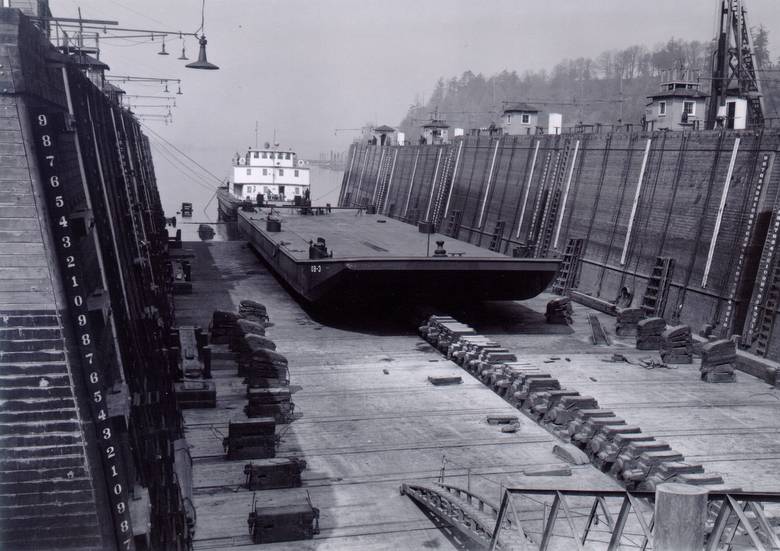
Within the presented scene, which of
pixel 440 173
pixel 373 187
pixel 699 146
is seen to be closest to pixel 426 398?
pixel 699 146

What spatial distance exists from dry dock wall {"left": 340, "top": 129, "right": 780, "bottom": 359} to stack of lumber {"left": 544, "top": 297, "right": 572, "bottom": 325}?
2.98 metres

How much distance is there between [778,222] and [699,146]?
5.26m

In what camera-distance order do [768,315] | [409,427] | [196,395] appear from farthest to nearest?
[768,315] < [196,395] < [409,427]

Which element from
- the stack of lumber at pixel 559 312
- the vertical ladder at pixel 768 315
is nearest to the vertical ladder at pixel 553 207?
the stack of lumber at pixel 559 312

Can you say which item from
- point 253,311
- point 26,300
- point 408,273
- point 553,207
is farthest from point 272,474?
point 553,207

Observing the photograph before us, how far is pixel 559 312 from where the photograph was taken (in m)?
26.5

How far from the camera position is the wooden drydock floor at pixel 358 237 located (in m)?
27.3

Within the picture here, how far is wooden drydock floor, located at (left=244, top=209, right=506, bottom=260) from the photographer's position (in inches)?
1077

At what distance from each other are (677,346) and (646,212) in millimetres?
8967

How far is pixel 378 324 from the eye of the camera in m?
26.4

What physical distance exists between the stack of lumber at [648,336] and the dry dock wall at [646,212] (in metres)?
2.29

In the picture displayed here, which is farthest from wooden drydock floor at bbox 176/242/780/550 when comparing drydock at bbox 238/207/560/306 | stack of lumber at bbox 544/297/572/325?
drydock at bbox 238/207/560/306

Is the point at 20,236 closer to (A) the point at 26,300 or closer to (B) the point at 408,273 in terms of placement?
(A) the point at 26,300

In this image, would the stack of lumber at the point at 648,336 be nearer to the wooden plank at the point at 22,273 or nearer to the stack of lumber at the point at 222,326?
the stack of lumber at the point at 222,326
